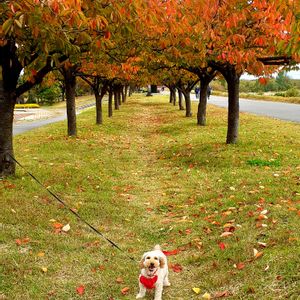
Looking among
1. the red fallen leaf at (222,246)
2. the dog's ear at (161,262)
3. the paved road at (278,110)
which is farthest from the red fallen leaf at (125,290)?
the paved road at (278,110)

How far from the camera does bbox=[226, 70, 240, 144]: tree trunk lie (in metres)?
13.4

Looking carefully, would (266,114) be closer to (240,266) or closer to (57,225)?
(57,225)

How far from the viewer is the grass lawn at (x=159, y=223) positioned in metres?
4.67

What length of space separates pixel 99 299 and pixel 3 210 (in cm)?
295

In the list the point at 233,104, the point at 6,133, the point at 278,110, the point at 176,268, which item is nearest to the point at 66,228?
the point at 176,268

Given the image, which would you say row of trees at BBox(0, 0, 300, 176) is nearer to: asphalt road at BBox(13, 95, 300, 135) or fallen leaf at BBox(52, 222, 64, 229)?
fallen leaf at BBox(52, 222, 64, 229)

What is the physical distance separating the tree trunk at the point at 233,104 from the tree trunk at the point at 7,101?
23.7ft

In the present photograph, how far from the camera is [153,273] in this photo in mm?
4340

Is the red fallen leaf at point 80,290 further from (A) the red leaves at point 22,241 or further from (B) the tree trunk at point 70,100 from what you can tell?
(B) the tree trunk at point 70,100

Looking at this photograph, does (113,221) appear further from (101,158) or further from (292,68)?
(292,68)

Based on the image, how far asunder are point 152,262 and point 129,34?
3543 mm

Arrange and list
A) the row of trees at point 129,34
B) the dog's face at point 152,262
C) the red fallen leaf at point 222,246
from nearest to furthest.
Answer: the dog's face at point 152,262 → the row of trees at point 129,34 → the red fallen leaf at point 222,246

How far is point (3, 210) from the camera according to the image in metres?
6.71

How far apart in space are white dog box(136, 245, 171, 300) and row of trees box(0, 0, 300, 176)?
2.57 metres
